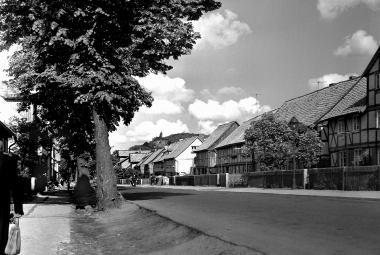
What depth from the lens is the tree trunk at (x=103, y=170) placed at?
2023cm

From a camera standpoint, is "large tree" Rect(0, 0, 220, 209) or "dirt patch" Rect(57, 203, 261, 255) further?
"large tree" Rect(0, 0, 220, 209)

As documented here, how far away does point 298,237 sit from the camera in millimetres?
9281

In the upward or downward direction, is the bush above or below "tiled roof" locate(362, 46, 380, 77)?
below

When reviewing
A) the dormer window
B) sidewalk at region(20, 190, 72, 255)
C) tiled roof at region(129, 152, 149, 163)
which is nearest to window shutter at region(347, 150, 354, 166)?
the dormer window

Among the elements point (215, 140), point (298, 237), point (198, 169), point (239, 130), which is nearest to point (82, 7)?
point (298, 237)

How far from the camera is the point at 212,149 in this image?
298 ft

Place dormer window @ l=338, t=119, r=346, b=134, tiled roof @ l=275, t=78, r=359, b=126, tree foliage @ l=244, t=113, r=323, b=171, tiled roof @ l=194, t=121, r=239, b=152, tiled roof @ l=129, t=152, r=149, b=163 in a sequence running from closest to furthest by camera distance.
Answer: tree foliage @ l=244, t=113, r=323, b=171 → dormer window @ l=338, t=119, r=346, b=134 → tiled roof @ l=275, t=78, r=359, b=126 → tiled roof @ l=194, t=121, r=239, b=152 → tiled roof @ l=129, t=152, r=149, b=163

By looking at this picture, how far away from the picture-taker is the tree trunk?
66.4 ft

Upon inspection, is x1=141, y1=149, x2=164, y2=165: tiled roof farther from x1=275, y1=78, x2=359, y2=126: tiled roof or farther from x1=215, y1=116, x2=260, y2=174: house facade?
x1=275, y1=78, x2=359, y2=126: tiled roof

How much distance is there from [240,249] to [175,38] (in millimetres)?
12611

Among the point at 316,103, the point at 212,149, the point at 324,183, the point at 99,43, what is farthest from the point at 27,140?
the point at 212,149

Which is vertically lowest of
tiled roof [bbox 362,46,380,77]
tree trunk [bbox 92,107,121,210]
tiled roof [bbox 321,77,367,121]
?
tree trunk [bbox 92,107,121,210]

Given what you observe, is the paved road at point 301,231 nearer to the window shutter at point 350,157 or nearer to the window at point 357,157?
the window at point 357,157

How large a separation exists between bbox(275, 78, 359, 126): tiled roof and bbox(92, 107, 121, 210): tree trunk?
2960cm
